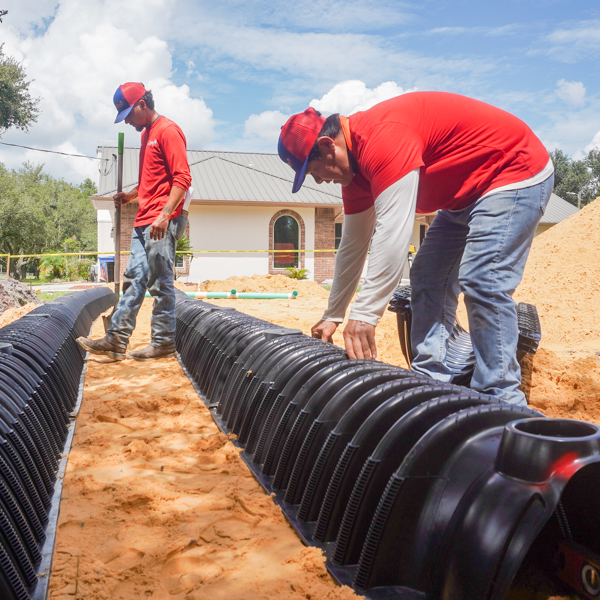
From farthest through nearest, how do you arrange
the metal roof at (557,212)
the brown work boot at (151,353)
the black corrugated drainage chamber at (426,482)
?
the metal roof at (557,212)
the brown work boot at (151,353)
the black corrugated drainage chamber at (426,482)

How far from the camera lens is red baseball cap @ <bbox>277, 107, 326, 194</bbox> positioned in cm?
265

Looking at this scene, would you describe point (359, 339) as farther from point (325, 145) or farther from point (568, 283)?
point (568, 283)

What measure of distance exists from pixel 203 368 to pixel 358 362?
6.91ft

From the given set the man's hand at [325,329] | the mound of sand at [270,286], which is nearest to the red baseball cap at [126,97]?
the man's hand at [325,329]

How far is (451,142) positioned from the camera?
2725mm

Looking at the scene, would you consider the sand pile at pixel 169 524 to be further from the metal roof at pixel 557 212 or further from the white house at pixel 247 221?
the metal roof at pixel 557 212

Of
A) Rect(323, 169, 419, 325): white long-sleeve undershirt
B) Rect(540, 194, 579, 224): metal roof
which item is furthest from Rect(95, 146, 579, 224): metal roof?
Rect(323, 169, 419, 325): white long-sleeve undershirt

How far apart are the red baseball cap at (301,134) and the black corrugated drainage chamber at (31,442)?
1.75 m

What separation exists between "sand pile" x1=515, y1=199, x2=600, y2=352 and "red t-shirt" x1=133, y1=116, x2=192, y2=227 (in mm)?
5259

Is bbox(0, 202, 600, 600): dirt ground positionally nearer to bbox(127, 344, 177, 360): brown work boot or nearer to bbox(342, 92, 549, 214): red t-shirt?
bbox(127, 344, 177, 360): brown work boot

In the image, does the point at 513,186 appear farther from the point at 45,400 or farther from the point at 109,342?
the point at 109,342

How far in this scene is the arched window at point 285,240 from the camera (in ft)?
72.9

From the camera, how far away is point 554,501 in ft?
4.30

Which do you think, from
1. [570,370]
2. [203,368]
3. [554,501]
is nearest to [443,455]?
[554,501]
